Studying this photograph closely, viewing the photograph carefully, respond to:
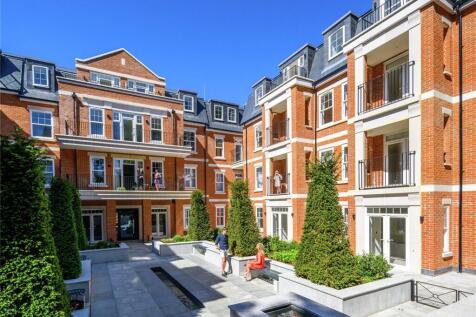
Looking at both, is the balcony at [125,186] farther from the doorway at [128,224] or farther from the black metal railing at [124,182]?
the doorway at [128,224]

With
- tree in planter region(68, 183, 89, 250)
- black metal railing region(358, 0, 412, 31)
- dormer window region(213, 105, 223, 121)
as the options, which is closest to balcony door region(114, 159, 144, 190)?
tree in planter region(68, 183, 89, 250)

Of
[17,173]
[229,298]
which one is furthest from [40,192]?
[229,298]

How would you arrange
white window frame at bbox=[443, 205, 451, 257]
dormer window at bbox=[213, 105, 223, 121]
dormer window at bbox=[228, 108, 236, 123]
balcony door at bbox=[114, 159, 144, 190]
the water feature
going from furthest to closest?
dormer window at bbox=[228, 108, 236, 123], dormer window at bbox=[213, 105, 223, 121], balcony door at bbox=[114, 159, 144, 190], white window frame at bbox=[443, 205, 451, 257], the water feature

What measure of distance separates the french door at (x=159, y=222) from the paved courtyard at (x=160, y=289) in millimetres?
8316

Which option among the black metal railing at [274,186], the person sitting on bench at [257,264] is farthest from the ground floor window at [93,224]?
the person sitting on bench at [257,264]

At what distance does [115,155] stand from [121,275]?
437 inches

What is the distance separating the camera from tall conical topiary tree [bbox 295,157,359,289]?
7637mm

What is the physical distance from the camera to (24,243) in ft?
13.9

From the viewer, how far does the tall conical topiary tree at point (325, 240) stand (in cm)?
764

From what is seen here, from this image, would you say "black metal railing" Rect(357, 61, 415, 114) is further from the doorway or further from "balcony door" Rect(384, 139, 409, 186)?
the doorway

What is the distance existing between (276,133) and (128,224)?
45.2 feet

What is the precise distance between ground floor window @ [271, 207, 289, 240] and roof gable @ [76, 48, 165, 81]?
602 inches

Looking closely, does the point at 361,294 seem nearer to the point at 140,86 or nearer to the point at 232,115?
the point at 140,86

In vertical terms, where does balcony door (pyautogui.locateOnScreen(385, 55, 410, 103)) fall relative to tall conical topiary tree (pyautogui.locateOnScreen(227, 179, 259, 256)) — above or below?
above
